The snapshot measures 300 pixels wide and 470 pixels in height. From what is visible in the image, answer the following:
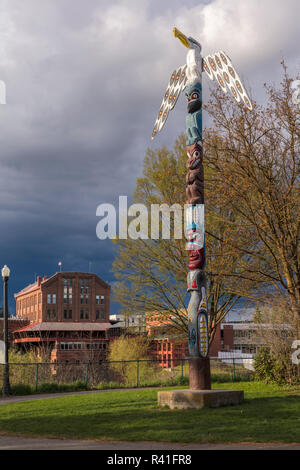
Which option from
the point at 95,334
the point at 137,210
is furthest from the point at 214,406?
the point at 95,334

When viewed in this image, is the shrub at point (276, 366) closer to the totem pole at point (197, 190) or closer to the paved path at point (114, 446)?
the totem pole at point (197, 190)

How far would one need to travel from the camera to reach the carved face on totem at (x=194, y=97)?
16.4 meters

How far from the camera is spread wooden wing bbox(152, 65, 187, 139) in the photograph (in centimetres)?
1855

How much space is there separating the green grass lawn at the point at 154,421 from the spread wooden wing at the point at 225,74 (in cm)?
878

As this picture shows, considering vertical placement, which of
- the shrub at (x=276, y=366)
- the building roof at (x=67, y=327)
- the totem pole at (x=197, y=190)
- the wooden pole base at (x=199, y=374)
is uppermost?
the totem pole at (x=197, y=190)

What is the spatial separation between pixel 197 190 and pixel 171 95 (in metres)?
5.00

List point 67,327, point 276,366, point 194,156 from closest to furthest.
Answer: point 194,156, point 276,366, point 67,327

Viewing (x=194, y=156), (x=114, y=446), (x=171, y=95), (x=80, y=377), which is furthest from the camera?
(x=80, y=377)

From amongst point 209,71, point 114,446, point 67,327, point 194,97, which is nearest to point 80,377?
point 194,97

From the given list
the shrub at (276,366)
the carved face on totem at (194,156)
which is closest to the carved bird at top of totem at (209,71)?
the carved face on totem at (194,156)

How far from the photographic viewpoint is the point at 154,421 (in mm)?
11445

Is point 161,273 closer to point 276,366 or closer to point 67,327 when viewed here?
point 276,366

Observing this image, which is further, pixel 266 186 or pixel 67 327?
pixel 67 327
